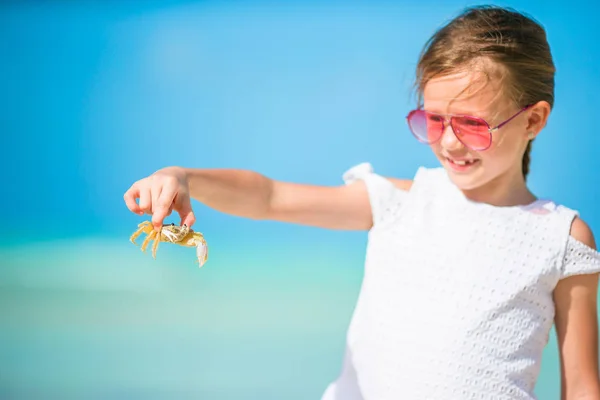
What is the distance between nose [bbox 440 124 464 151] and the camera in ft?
5.08

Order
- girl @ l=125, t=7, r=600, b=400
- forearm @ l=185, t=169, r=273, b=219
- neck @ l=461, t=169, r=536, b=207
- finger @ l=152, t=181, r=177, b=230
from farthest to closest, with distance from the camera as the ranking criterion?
neck @ l=461, t=169, r=536, b=207 < girl @ l=125, t=7, r=600, b=400 < forearm @ l=185, t=169, r=273, b=219 < finger @ l=152, t=181, r=177, b=230

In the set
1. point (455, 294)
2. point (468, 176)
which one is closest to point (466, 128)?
point (468, 176)

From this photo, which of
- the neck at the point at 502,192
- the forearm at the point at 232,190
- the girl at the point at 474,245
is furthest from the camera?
the neck at the point at 502,192

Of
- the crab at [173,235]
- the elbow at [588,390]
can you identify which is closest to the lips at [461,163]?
the elbow at [588,390]

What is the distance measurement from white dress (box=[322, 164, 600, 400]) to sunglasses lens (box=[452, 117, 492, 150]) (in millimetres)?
182

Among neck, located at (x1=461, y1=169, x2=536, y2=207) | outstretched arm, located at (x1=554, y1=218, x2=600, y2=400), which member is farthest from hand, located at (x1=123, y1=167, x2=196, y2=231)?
outstretched arm, located at (x1=554, y1=218, x2=600, y2=400)

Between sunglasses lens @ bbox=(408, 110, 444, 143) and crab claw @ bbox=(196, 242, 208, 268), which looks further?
sunglasses lens @ bbox=(408, 110, 444, 143)

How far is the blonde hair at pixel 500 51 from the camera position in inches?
61.9

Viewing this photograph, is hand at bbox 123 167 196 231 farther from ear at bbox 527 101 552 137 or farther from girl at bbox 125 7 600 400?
ear at bbox 527 101 552 137

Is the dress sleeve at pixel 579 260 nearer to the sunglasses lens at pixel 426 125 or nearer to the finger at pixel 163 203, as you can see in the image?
the sunglasses lens at pixel 426 125

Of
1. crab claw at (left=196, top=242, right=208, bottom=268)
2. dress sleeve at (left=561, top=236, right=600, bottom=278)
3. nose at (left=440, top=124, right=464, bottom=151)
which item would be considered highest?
nose at (left=440, top=124, right=464, bottom=151)

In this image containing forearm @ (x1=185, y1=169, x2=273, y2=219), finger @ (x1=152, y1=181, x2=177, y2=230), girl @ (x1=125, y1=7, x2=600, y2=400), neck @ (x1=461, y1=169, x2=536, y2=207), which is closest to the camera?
finger @ (x1=152, y1=181, x2=177, y2=230)

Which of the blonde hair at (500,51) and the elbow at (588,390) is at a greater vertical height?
the blonde hair at (500,51)

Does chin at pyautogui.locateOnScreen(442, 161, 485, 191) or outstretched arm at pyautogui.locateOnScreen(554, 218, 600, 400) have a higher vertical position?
chin at pyautogui.locateOnScreen(442, 161, 485, 191)
